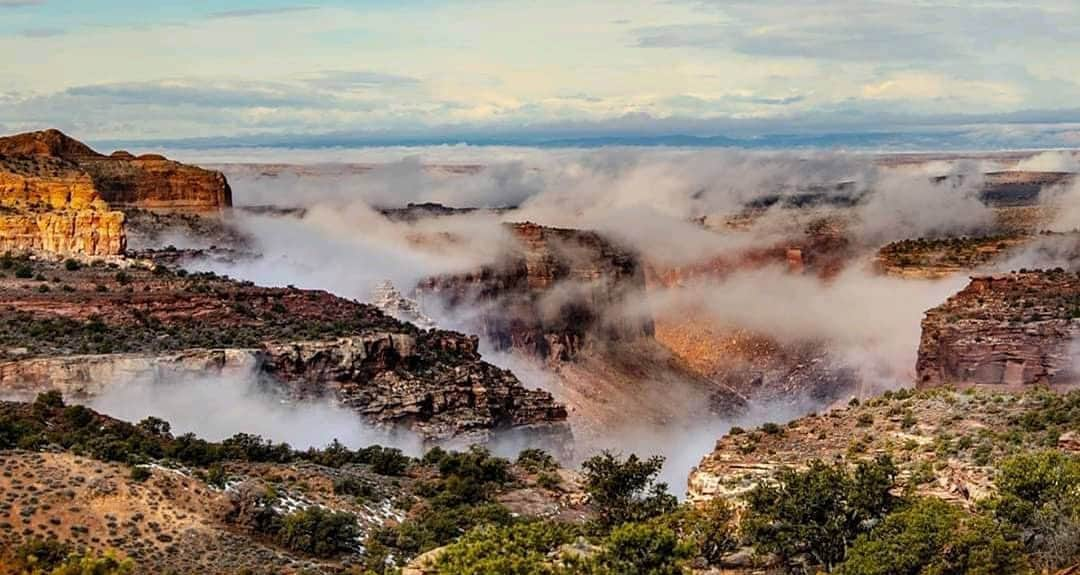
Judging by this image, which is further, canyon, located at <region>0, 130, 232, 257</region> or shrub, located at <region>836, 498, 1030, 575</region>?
canyon, located at <region>0, 130, 232, 257</region>

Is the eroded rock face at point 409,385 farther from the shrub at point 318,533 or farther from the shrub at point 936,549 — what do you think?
the shrub at point 936,549

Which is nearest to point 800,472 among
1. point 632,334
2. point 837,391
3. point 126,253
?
point 126,253

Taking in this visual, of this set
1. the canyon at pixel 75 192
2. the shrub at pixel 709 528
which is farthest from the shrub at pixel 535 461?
the canyon at pixel 75 192

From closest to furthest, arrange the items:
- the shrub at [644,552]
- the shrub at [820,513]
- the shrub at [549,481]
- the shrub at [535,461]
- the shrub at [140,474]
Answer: the shrub at [644,552], the shrub at [820,513], the shrub at [140,474], the shrub at [549,481], the shrub at [535,461]

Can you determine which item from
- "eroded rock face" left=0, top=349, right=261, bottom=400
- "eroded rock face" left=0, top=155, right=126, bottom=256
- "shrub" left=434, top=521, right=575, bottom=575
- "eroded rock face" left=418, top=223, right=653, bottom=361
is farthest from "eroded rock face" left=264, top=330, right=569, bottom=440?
"eroded rock face" left=418, top=223, right=653, bottom=361

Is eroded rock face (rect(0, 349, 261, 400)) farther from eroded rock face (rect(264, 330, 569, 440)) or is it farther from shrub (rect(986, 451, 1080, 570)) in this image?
shrub (rect(986, 451, 1080, 570))

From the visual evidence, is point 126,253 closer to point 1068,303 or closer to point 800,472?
point 1068,303
